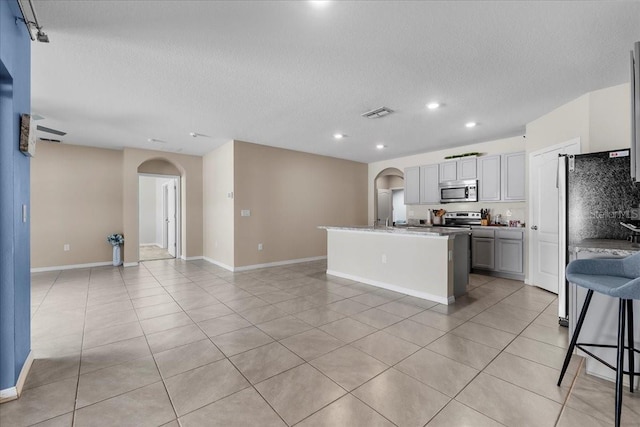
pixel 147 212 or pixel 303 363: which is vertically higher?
pixel 147 212

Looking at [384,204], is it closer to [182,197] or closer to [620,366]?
[182,197]

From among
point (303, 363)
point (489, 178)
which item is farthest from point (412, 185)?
point (303, 363)

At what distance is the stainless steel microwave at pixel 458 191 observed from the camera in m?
5.61

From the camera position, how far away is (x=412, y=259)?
3979 mm

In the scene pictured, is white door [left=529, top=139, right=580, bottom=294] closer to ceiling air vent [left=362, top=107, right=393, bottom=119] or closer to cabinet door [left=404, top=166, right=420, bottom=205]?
ceiling air vent [left=362, top=107, right=393, bottom=119]

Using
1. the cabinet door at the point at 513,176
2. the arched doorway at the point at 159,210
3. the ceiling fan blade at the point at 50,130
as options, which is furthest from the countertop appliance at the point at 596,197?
the arched doorway at the point at 159,210

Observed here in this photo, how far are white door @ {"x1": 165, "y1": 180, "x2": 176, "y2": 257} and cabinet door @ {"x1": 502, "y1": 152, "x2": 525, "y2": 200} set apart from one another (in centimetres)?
748

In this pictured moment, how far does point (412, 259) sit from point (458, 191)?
265cm

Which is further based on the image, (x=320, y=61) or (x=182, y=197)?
(x=182, y=197)

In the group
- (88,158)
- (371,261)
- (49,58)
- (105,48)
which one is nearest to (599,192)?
(371,261)

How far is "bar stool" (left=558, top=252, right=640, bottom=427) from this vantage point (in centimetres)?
149

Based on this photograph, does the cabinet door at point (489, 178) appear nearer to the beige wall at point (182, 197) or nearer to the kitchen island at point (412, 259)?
the kitchen island at point (412, 259)

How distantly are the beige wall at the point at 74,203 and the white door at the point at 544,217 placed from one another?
26.8ft

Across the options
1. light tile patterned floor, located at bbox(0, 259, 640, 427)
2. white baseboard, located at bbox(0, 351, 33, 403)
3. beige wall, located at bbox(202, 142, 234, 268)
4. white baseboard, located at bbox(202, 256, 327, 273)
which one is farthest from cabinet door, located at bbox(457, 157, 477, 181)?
white baseboard, located at bbox(0, 351, 33, 403)
